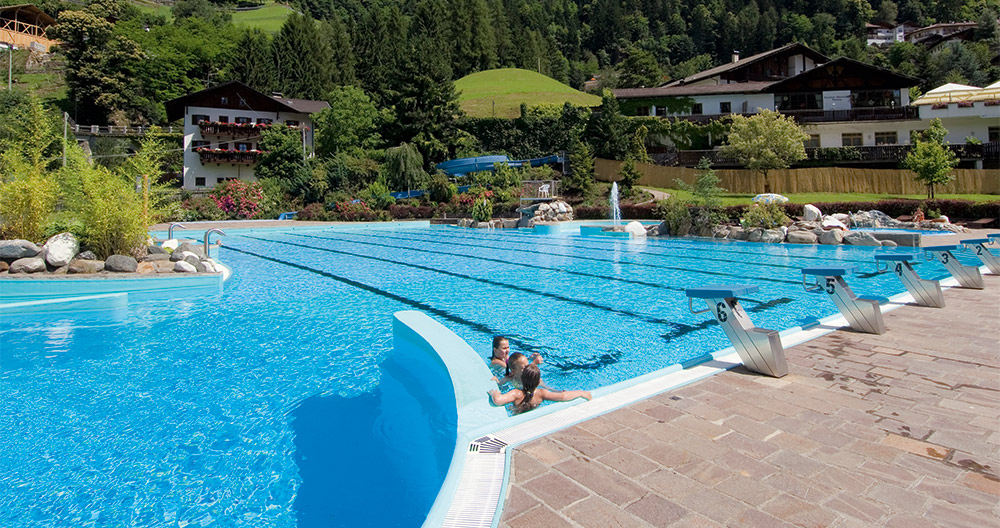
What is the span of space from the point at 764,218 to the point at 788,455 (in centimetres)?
1802

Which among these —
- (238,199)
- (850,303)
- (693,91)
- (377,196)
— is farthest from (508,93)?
(850,303)

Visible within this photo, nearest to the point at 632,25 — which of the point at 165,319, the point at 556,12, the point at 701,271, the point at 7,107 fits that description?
the point at 556,12

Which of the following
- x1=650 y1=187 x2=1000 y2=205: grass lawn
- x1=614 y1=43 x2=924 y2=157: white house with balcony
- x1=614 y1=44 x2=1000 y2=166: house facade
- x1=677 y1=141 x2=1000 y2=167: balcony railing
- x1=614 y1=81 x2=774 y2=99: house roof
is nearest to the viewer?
x1=650 y1=187 x2=1000 y2=205: grass lawn

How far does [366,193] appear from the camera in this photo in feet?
118

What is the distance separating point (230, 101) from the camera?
145 feet

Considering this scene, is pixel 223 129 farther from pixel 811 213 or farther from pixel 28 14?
pixel 28 14

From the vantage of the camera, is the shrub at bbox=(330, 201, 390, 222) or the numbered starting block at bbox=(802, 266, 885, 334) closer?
the numbered starting block at bbox=(802, 266, 885, 334)

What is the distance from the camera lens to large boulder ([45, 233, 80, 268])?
9.86 metres

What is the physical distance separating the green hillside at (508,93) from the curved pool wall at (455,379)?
138ft

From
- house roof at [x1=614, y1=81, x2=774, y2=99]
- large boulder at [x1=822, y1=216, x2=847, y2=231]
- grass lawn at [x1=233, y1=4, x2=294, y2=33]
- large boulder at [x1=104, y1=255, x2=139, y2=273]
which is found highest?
grass lawn at [x1=233, y1=4, x2=294, y2=33]

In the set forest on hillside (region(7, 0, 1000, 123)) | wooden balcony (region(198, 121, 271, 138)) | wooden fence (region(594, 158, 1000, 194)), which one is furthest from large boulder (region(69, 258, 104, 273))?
wooden balcony (region(198, 121, 271, 138))

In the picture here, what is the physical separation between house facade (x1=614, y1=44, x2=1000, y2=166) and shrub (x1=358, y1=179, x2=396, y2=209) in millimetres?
20139

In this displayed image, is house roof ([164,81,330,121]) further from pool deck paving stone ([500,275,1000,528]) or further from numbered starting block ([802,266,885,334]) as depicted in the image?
pool deck paving stone ([500,275,1000,528])

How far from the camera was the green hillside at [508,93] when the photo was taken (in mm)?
49544
